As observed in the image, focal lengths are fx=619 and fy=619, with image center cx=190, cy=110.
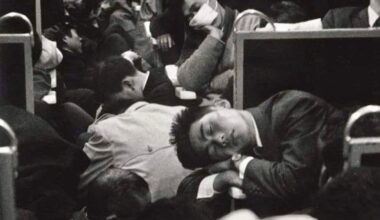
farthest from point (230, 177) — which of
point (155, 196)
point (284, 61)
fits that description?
point (284, 61)

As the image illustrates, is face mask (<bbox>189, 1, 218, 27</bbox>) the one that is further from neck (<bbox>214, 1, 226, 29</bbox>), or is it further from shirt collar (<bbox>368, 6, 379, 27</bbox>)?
shirt collar (<bbox>368, 6, 379, 27</bbox>)

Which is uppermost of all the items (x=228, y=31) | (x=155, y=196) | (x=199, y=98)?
(x=228, y=31)

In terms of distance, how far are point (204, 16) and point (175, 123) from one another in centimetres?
31

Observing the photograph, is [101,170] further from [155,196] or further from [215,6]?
[215,6]

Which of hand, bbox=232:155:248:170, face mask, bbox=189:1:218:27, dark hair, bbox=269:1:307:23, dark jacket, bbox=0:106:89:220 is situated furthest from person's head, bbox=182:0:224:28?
dark jacket, bbox=0:106:89:220

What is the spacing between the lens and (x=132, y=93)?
→ 5.58ft

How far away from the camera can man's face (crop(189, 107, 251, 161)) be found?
1.72m

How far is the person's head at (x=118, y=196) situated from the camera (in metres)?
1.71

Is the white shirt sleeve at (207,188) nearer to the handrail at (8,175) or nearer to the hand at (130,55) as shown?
the hand at (130,55)

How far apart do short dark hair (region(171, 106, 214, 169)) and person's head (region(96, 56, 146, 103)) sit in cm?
13

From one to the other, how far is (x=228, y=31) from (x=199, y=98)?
202 millimetres

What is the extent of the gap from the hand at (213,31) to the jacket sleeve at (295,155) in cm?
25

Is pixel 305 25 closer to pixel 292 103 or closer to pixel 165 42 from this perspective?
pixel 292 103

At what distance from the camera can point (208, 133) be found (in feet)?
5.65
